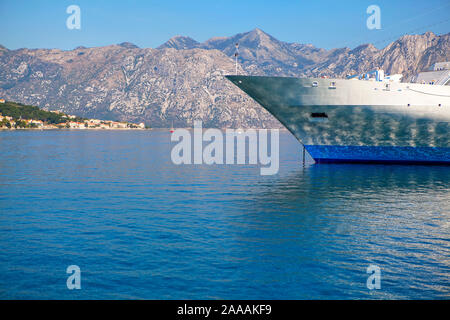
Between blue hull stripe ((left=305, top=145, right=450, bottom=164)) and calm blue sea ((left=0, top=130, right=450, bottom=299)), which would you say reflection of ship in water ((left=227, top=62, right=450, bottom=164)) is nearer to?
blue hull stripe ((left=305, top=145, right=450, bottom=164))

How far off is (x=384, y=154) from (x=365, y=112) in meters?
7.88

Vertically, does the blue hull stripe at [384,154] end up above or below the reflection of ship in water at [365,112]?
below

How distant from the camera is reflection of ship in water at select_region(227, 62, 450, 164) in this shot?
1748 inches

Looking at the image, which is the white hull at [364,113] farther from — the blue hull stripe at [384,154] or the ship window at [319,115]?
the blue hull stripe at [384,154]

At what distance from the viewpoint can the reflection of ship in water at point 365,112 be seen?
44.4 meters

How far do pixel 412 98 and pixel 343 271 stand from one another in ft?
118

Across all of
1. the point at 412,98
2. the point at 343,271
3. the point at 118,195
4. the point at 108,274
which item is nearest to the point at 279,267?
the point at 343,271

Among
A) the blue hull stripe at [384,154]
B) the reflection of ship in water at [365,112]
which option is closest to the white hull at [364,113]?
the reflection of ship in water at [365,112]

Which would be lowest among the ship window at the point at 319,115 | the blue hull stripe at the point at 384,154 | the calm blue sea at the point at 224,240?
the calm blue sea at the point at 224,240

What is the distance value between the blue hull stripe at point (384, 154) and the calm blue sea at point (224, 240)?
12959 millimetres

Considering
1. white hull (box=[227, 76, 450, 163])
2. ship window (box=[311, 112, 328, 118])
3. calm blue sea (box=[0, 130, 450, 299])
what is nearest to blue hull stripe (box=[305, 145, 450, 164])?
white hull (box=[227, 76, 450, 163])

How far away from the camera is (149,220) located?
22.4m

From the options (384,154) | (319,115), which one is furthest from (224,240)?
(384,154)
